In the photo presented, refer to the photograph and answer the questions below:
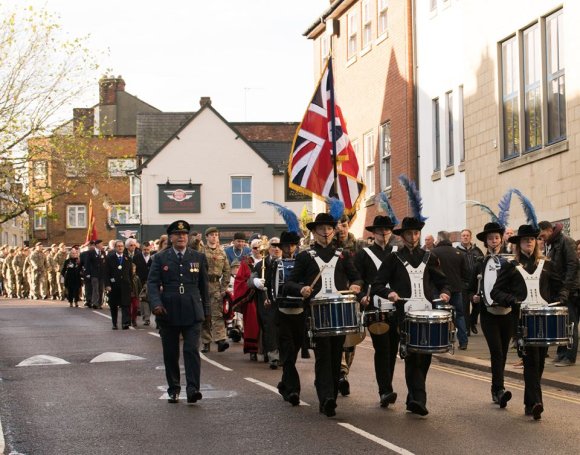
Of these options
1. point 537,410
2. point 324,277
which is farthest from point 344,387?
point 537,410

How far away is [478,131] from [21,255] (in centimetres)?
2529

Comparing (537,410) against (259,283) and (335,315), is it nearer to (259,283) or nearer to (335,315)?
(335,315)

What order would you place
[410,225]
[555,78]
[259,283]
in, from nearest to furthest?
[410,225] → [259,283] → [555,78]

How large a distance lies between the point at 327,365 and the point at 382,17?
80.3 feet

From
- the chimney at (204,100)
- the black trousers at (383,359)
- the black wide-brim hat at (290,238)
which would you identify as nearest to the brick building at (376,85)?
the black wide-brim hat at (290,238)

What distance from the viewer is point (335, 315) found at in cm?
1348

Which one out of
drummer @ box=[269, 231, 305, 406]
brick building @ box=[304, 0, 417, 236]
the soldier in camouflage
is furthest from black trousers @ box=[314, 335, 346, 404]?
brick building @ box=[304, 0, 417, 236]

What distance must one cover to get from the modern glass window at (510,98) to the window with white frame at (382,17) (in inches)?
350

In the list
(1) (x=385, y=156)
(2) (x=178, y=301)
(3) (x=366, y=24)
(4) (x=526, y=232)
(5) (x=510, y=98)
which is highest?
(3) (x=366, y=24)

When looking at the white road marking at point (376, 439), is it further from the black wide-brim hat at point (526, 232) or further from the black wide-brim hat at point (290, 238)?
the black wide-brim hat at point (290, 238)

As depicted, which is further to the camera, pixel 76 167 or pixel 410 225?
pixel 76 167

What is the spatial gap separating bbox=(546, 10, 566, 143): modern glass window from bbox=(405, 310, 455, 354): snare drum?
1230 cm

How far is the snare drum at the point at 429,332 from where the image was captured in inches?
516

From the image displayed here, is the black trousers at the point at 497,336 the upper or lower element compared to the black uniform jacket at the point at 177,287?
lower
